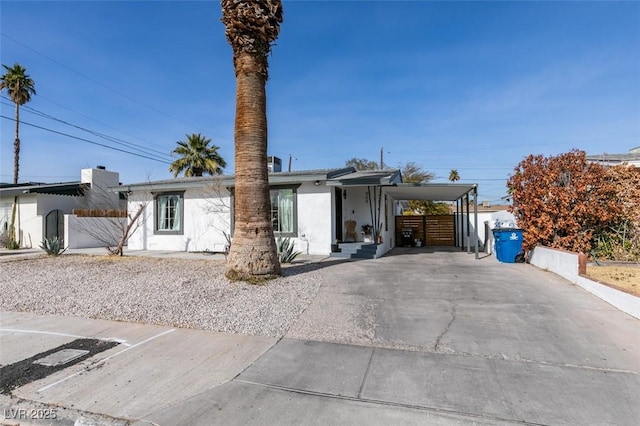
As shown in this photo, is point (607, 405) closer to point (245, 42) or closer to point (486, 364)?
point (486, 364)

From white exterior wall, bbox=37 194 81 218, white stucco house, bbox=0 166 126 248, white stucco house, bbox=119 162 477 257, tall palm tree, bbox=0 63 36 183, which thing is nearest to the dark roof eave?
white stucco house, bbox=119 162 477 257

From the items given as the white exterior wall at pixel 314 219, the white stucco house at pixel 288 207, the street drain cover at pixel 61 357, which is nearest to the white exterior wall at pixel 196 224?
the white stucco house at pixel 288 207

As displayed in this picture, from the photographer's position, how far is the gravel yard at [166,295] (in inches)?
222

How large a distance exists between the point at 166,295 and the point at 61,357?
9.08ft

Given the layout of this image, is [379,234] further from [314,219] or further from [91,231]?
[91,231]

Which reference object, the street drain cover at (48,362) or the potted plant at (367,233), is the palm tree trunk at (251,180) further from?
the potted plant at (367,233)

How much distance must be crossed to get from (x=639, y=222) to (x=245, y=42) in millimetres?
12194

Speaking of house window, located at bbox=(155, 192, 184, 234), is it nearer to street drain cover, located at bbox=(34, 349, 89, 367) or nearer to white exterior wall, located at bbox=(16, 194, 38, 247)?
white exterior wall, located at bbox=(16, 194, 38, 247)

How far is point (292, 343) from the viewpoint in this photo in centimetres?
460

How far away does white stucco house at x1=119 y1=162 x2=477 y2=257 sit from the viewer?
42.1 ft

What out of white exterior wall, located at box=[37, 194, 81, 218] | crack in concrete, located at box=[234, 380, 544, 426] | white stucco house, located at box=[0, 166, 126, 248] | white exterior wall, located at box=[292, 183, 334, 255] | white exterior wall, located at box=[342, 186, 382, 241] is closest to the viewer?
crack in concrete, located at box=[234, 380, 544, 426]

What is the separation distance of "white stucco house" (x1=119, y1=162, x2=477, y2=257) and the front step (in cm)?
15

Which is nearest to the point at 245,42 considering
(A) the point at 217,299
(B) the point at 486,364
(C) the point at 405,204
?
(A) the point at 217,299

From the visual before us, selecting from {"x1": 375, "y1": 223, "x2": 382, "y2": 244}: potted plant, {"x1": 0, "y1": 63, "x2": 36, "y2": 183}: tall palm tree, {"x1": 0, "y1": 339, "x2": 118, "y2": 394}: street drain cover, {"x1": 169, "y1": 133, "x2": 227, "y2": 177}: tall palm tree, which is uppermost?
{"x1": 0, "y1": 63, "x2": 36, "y2": 183}: tall palm tree
